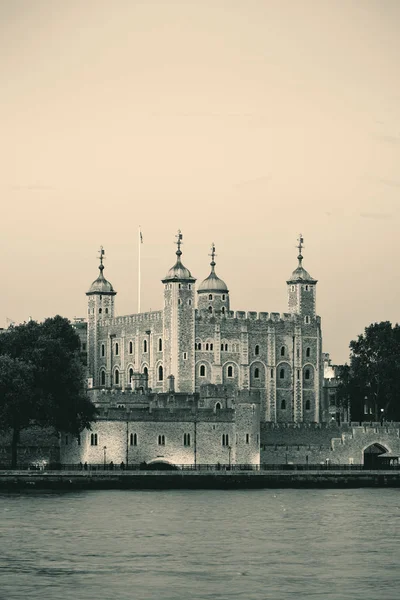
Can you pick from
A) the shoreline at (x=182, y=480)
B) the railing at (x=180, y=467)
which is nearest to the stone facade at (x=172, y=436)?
the railing at (x=180, y=467)

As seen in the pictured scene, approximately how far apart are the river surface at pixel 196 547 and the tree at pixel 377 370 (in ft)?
116

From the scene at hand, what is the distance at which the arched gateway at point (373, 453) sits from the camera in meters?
115

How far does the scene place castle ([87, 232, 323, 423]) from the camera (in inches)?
4980

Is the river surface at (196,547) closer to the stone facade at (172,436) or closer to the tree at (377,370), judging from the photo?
Result: the stone facade at (172,436)

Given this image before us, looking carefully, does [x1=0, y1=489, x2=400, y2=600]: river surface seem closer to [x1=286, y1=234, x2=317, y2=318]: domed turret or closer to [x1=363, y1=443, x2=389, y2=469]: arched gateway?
[x1=363, y1=443, x2=389, y2=469]: arched gateway

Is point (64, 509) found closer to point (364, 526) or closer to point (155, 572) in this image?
point (364, 526)

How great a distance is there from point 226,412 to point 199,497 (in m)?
18.1

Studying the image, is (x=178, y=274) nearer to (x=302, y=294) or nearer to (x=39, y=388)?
(x=302, y=294)

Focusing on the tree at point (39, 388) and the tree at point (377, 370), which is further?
the tree at point (377, 370)

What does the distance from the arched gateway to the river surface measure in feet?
73.6

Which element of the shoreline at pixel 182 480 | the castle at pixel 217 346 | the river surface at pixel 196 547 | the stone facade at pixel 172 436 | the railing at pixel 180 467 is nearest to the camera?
the river surface at pixel 196 547

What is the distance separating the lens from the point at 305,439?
115062 millimetres

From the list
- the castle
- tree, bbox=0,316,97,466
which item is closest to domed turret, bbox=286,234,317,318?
the castle

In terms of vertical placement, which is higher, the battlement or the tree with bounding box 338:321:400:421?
the battlement
